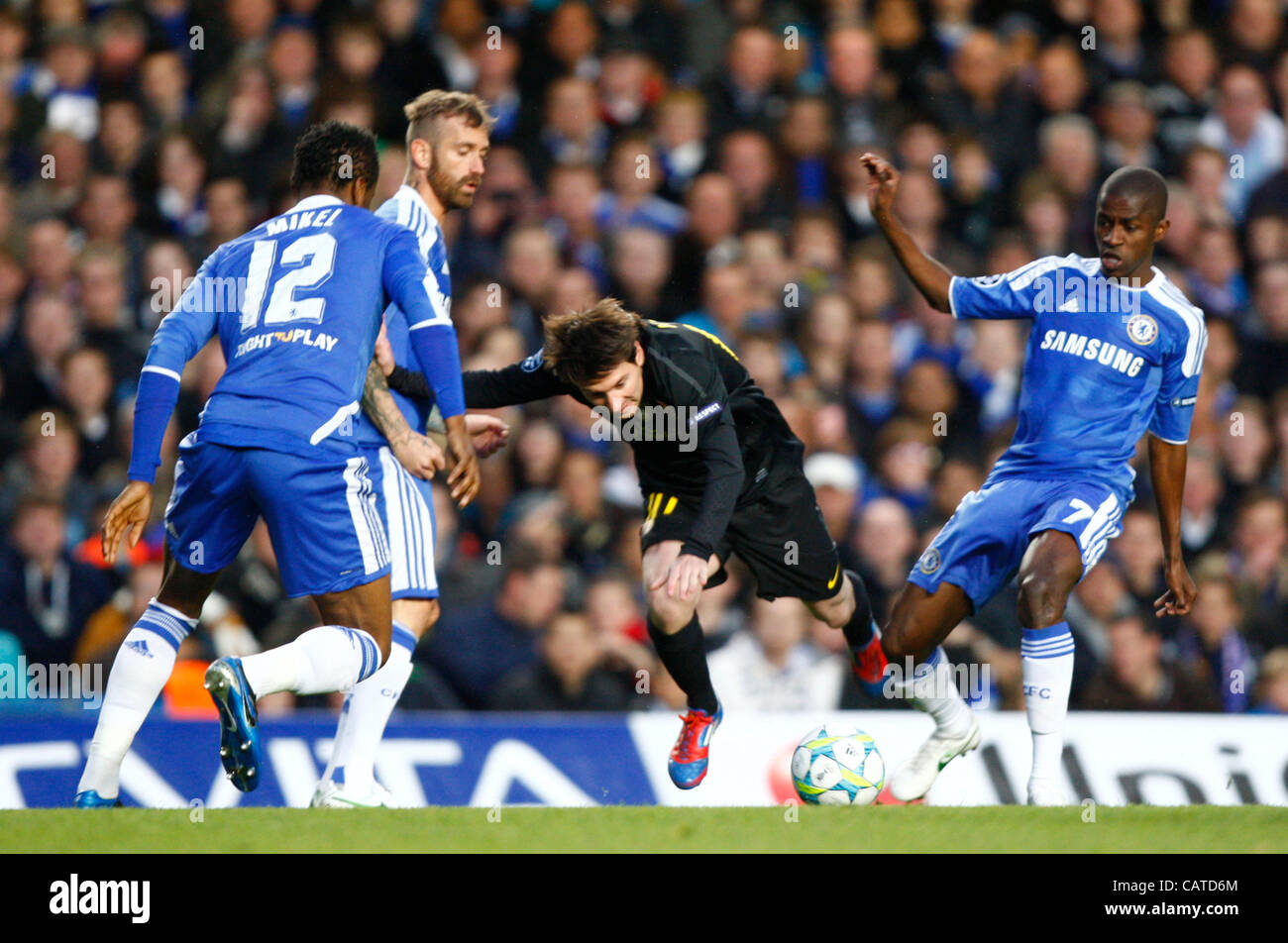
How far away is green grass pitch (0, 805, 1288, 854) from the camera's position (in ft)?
15.0

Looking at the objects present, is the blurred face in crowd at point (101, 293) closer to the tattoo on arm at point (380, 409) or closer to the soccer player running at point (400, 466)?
the soccer player running at point (400, 466)

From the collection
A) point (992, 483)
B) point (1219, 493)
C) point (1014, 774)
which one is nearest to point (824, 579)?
point (992, 483)

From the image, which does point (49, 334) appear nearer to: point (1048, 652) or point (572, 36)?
point (572, 36)

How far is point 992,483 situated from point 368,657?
270 centimetres

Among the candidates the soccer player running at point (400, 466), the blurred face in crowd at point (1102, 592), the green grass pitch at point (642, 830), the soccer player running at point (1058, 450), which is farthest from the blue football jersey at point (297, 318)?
the blurred face in crowd at point (1102, 592)

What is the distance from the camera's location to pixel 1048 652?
19.5ft

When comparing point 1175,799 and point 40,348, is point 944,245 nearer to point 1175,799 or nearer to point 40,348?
point 1175,799

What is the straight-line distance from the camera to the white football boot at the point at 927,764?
252 inches

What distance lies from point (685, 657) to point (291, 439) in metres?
1.82

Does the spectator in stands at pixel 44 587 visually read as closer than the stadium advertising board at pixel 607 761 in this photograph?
No

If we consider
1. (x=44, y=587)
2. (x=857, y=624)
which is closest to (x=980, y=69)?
(x=857, y=624)

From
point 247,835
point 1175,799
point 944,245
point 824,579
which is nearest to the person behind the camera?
point 247,835

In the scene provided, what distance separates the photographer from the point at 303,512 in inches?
199

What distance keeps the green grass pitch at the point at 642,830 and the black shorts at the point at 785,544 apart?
1124 mm
